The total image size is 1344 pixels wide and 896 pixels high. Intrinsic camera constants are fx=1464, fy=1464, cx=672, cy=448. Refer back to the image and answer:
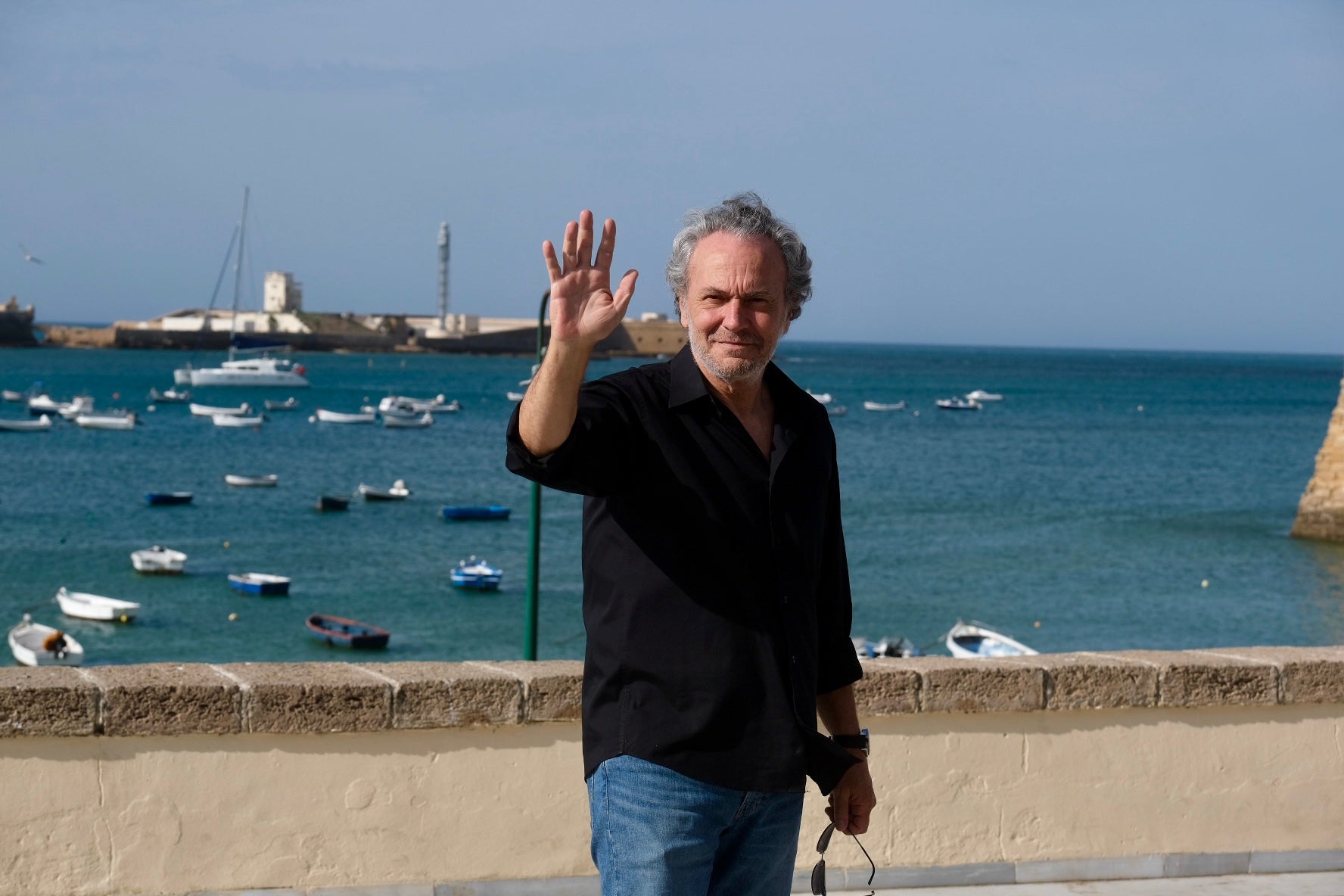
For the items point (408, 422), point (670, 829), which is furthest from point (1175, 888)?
point (408, 422)

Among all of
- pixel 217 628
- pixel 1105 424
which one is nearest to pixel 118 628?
pixel 217 628

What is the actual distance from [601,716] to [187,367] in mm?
107045

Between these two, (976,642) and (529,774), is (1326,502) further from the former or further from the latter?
(529,774)

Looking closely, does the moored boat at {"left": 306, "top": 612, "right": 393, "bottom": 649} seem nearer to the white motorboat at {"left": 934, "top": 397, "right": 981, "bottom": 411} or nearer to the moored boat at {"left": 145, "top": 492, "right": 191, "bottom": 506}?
the moored boat at {"left": 145, "top": 492, "right": 191, "bottom": 506}

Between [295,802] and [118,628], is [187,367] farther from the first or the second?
[295,802]

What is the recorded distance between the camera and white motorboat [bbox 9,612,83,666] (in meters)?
24.2

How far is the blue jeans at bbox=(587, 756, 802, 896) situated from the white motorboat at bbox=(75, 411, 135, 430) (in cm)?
7510

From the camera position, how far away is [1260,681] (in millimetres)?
4500

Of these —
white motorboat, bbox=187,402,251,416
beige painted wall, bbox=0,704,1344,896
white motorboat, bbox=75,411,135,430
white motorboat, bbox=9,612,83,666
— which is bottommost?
white motorboat, bbox=9,612,83,666

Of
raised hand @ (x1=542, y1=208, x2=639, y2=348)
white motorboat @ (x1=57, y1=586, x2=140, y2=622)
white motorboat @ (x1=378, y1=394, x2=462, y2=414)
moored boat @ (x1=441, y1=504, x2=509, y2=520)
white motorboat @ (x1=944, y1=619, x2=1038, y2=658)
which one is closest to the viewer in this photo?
raised hand @ (x1=542, y1=208, x2=639, y2=348)

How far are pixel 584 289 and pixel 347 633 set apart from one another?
26296 mm

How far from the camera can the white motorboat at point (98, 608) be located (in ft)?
95.2

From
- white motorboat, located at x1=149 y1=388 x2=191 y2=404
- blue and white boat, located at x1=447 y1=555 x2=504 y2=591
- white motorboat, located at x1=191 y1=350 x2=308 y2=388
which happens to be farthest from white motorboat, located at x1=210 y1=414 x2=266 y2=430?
blue and white boat, located at x1=447 y1=555 x2=504 y2=591

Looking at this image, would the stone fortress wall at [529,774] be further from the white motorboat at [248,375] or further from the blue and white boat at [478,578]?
the white motorboat at [248,375]
